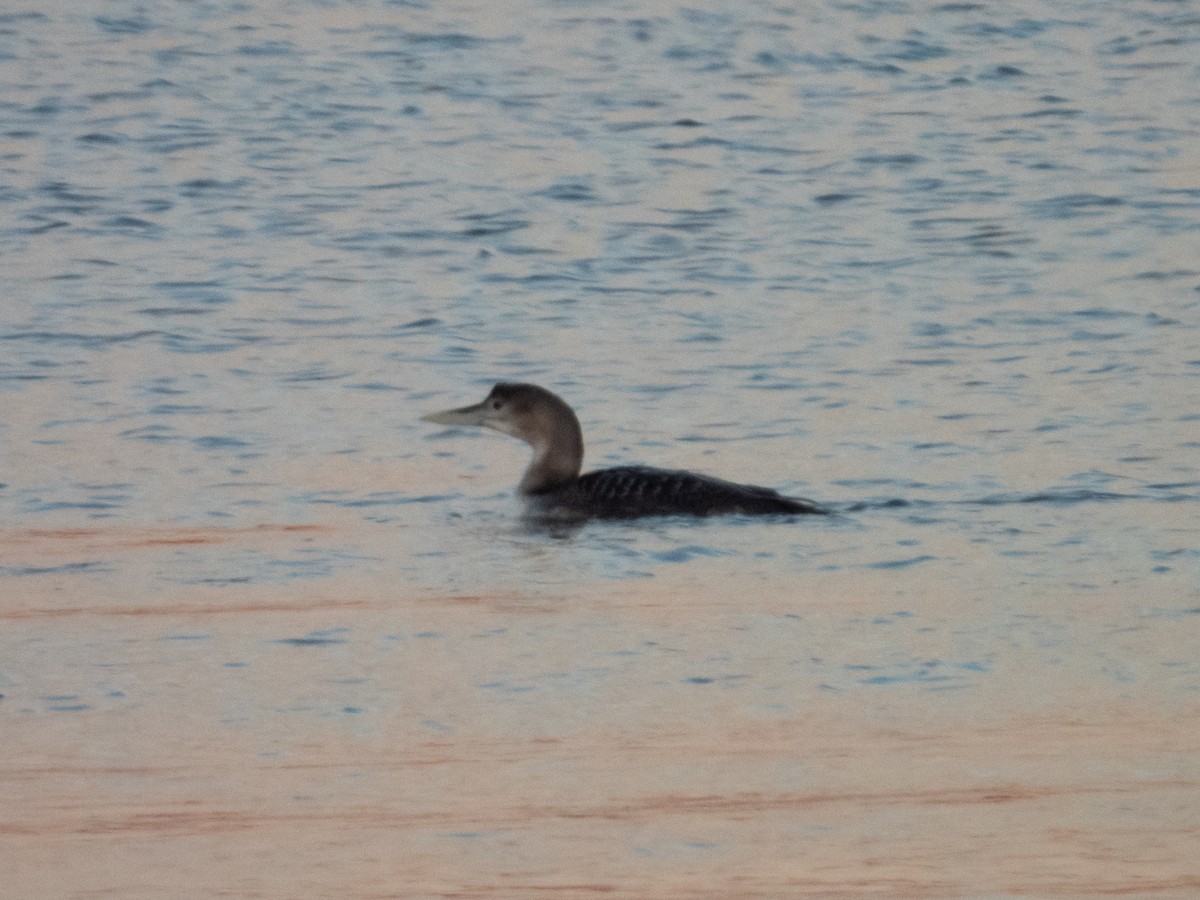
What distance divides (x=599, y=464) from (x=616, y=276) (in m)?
2.68

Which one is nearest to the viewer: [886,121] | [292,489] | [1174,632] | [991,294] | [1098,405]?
[1174,632]

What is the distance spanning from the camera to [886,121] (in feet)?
46.5

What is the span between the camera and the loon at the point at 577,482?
676 centimetres

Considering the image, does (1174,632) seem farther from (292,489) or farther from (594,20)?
(594,20)

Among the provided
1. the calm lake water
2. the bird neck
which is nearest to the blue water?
the calm lake water

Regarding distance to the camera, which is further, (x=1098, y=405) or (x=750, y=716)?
(x=1098, y=405)

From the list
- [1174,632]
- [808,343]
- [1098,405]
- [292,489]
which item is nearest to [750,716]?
[1174,632]

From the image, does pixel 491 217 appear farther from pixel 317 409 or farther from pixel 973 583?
pixel 973 583

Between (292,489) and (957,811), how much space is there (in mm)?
3208

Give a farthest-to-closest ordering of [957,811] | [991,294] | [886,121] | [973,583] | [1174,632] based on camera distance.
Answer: [886,121] < [991,294] < [973,583] < [1174,632] < [957,811]

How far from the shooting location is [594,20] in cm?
1711

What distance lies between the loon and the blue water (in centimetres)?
12

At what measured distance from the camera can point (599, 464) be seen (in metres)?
7.82

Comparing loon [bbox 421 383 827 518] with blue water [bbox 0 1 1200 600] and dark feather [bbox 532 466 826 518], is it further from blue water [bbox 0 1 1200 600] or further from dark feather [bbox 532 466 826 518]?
blue water [bbox 0 1 1200 600]
